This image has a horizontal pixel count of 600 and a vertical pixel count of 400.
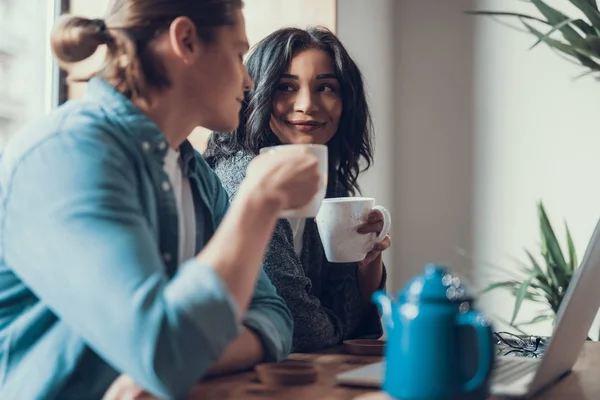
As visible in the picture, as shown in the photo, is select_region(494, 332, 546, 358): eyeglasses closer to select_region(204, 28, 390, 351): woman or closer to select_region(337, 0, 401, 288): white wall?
select_region(204, 28, 390, 351): woman

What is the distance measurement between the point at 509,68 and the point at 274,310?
197 cm

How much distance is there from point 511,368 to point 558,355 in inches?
3.1

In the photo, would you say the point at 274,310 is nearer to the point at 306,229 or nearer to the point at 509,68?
the point at 306,229

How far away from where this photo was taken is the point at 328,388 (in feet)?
2.96

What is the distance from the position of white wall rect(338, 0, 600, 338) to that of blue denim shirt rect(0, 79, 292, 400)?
5.85 feet

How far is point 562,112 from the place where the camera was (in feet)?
8.90

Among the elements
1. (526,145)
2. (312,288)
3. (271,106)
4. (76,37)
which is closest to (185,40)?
(76,37)

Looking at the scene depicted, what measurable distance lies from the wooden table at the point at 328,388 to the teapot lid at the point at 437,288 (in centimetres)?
13

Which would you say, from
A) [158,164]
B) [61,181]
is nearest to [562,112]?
[158,164]

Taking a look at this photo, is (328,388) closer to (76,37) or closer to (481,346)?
(481,346)

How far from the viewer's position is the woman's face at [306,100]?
1.55m

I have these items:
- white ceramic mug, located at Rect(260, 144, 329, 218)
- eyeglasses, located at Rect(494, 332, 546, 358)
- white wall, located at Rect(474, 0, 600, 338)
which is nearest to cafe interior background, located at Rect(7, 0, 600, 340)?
white wall, located at Rect(474, 0, 600, 338)

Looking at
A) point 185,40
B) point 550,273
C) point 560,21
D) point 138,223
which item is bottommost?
point 550,273

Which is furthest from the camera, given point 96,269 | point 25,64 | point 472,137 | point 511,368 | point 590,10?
point 472,137
